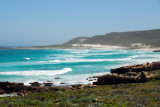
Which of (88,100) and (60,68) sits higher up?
(88,100)

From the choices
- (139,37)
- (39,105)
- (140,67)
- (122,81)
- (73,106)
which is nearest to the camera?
(73,106)

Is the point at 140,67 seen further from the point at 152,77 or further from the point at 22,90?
the point at 22,90

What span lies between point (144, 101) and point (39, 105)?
5289 millimetres

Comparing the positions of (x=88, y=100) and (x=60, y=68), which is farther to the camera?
(x=60, y=68)

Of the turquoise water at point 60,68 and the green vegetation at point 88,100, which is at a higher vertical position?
the green vegetation at point 88,100

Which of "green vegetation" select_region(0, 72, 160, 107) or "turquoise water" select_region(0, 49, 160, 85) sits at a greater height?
"green vegetation" select_region(0, 72, 160, 107)

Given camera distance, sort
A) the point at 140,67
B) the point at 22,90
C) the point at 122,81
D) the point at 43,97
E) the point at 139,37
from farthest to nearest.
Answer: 1. the point at 139,37
2. the point at 140,67
3. the point at 122,81
4. the point at 22,90
5. the point at 43,97

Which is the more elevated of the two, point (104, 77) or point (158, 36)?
point (158, 36)

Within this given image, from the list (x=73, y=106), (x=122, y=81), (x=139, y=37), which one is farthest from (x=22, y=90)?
(x=139, y=37)

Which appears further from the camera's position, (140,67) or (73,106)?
(140,67)

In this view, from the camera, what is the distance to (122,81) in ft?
72.8

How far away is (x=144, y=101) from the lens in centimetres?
1062

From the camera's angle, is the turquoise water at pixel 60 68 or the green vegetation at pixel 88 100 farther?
the turquoise water at pixel 60 68

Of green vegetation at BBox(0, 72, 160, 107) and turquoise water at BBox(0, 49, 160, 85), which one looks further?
turquoise water at BBox(0, 49, 160, 85)
